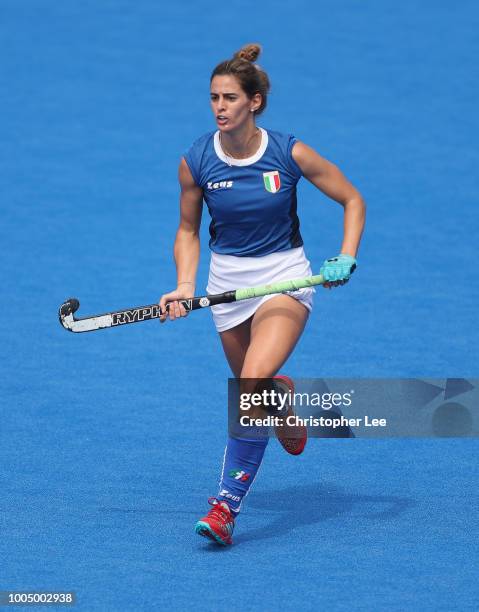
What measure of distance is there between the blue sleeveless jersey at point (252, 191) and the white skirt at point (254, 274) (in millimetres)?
37

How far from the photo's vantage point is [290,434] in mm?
6617

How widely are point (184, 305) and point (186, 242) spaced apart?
0.40m

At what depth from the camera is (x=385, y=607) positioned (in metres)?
5.34

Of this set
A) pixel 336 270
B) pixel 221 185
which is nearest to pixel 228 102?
pixel 221 185

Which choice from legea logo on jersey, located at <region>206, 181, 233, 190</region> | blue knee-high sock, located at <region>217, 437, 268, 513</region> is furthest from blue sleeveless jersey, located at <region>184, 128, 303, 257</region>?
blue knee-high sock, located at <region>217, 437, 268, 513</region>

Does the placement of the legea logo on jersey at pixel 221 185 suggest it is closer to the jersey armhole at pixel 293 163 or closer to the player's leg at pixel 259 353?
the jersey armhole at pixel 293 163

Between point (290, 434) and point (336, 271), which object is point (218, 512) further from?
point (336, 271)

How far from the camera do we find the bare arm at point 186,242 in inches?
243

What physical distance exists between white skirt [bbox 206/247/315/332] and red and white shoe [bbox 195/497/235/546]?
0.85m

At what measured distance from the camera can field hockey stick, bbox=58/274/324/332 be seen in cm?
604

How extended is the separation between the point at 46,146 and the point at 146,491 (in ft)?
23.2

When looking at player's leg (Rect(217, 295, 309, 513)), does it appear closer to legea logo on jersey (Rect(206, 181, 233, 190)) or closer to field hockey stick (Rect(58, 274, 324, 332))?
field hockey stick (Rect(58, 274, 324, 332))

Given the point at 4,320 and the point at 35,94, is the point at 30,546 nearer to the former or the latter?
the point at 4,320

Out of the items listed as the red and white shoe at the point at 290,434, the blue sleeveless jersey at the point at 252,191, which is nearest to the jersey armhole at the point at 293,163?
the blue sleeveless jersey at the point at 252,191
